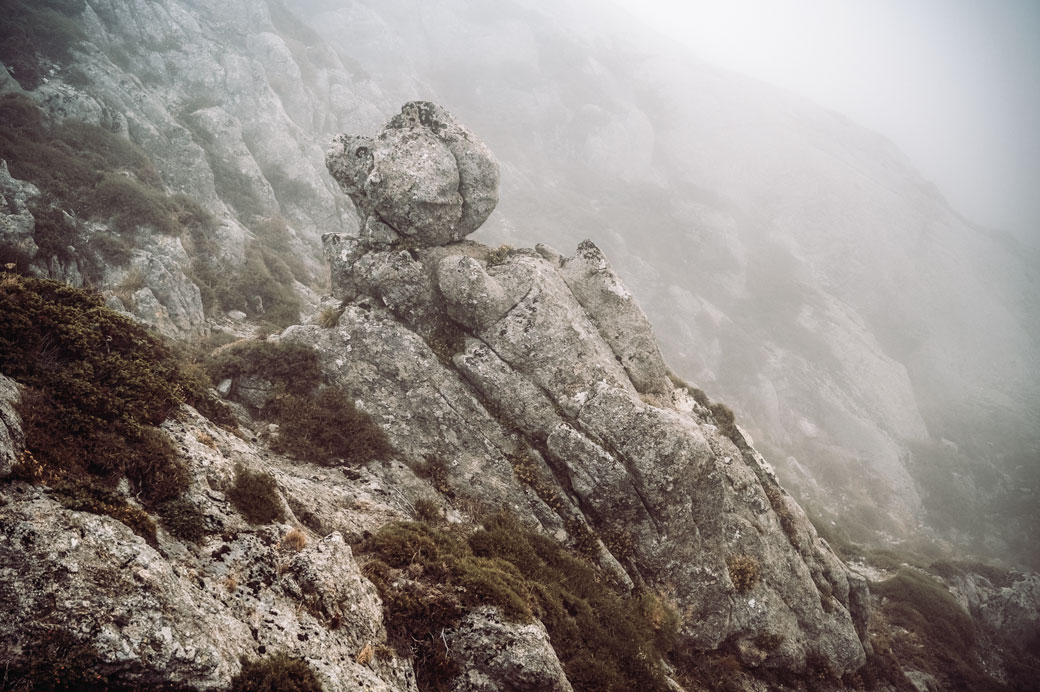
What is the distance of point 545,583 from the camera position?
11797 mm

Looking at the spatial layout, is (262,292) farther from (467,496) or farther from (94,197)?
(467,496)

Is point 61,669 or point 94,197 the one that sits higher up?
point 94,197

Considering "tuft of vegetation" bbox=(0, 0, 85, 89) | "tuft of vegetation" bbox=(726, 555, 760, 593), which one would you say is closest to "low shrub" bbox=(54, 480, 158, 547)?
"tuft of vegetation" bbox=(726, 555, 760, 593)

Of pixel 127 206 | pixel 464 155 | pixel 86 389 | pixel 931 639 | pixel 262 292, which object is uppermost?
pixel 464 155

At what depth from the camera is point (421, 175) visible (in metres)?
17.9

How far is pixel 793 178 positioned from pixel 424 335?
104780 millimetres

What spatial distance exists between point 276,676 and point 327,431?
28.3 ft

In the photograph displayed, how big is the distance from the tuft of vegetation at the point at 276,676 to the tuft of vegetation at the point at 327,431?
7.29 metres

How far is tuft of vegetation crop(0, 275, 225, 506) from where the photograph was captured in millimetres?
7559

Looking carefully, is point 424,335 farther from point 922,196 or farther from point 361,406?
point 922,196

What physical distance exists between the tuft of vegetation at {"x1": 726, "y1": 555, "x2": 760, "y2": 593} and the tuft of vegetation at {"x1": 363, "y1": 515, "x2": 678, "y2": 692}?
2986mm

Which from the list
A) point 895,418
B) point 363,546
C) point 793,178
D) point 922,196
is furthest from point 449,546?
point 922,196

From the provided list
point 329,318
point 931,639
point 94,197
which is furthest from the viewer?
point 94,197

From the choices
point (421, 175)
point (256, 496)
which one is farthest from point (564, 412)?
point (421, 175)
